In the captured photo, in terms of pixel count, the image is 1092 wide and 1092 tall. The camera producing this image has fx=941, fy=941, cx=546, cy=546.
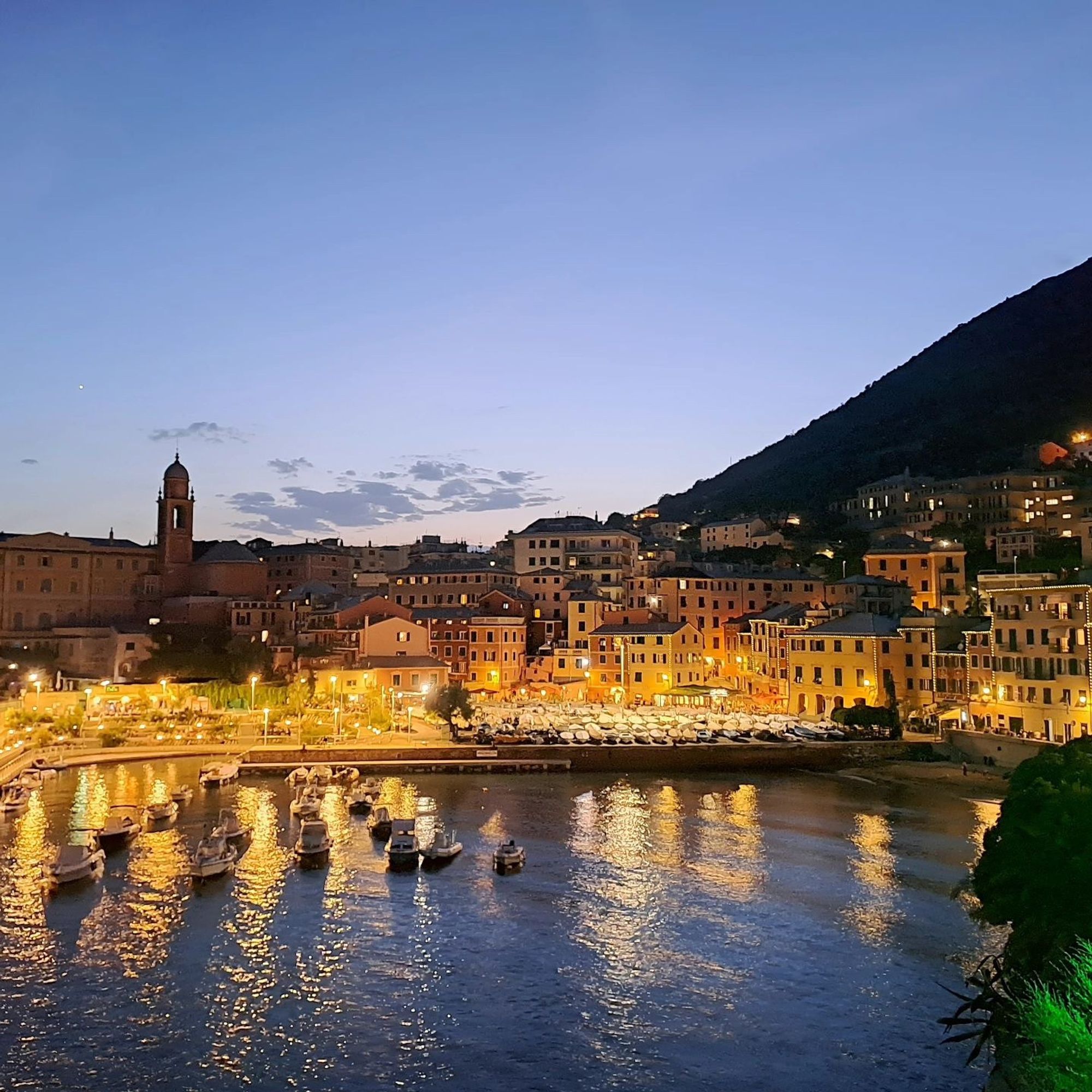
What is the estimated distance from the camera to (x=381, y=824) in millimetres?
35094

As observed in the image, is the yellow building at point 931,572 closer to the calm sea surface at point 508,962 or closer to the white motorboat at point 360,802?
the calm sea surface at point 508,962

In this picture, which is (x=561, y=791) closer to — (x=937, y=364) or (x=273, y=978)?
(x=273, y=978)

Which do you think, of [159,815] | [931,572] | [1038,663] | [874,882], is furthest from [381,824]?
[931,572]

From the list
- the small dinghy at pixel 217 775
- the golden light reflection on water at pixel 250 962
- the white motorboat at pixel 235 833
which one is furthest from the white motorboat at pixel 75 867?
the small dinghy at pixel 217 775

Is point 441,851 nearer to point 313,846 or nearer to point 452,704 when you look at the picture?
point 313,846

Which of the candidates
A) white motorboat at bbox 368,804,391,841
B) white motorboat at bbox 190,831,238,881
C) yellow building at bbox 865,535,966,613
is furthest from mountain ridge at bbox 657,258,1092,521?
white motorboat at bbox 190,831,238,881

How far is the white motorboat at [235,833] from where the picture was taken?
106 ft

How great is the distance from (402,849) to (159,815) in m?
11.6

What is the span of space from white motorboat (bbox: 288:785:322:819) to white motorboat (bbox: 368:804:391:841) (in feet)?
8.38

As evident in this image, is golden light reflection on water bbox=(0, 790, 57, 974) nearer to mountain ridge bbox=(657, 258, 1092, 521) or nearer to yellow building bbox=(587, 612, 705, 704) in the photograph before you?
yellow building bbox=(587, 612, 705, 704)

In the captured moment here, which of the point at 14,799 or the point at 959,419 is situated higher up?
the point at 959,419

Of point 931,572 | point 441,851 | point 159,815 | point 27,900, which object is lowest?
point 27,900

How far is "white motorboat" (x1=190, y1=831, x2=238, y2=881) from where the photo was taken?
95.6 feet

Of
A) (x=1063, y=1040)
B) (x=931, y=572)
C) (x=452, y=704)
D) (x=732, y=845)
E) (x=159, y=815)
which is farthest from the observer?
(x=931, y=572)
